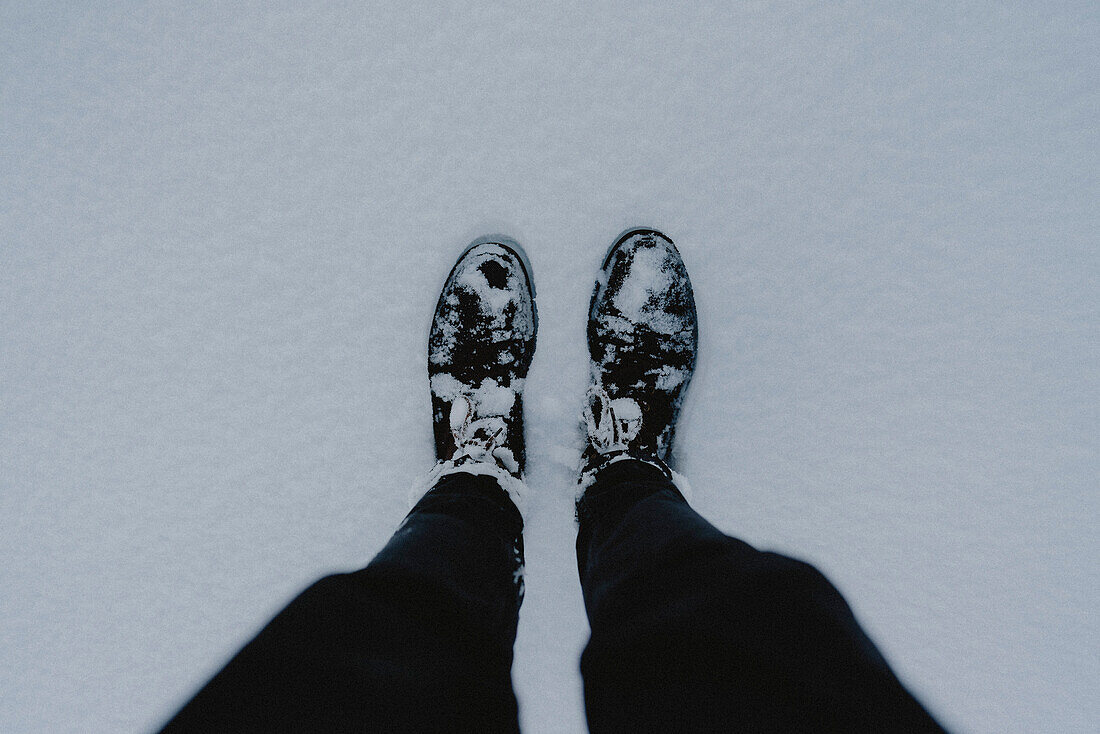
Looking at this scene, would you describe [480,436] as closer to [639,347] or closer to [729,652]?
[639,347]

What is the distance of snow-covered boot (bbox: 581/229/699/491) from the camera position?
0.75m

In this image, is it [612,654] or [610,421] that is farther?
[610,421]

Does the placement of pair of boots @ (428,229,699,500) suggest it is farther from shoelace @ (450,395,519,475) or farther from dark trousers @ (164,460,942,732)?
dark trousers @ (164,460,942,732)

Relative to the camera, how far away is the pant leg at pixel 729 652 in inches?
13.5

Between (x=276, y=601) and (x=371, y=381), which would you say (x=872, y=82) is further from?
(x=276, y=601)

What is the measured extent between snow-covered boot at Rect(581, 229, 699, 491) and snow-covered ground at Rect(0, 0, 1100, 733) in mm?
35

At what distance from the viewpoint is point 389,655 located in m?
0.40

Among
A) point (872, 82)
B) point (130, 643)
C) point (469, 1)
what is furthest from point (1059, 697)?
point (130, 643)

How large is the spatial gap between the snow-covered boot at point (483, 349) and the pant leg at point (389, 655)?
0.23 m

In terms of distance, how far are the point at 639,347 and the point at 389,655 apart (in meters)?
0.55

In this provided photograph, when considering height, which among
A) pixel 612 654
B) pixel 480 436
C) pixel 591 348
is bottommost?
pixel 612 654

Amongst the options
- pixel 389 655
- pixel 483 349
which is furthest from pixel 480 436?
pixel 389 655

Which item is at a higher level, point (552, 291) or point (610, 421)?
point (552, 291)

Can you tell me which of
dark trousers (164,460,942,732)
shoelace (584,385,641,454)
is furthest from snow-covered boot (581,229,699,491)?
dark trousers (164,460,942,732)
